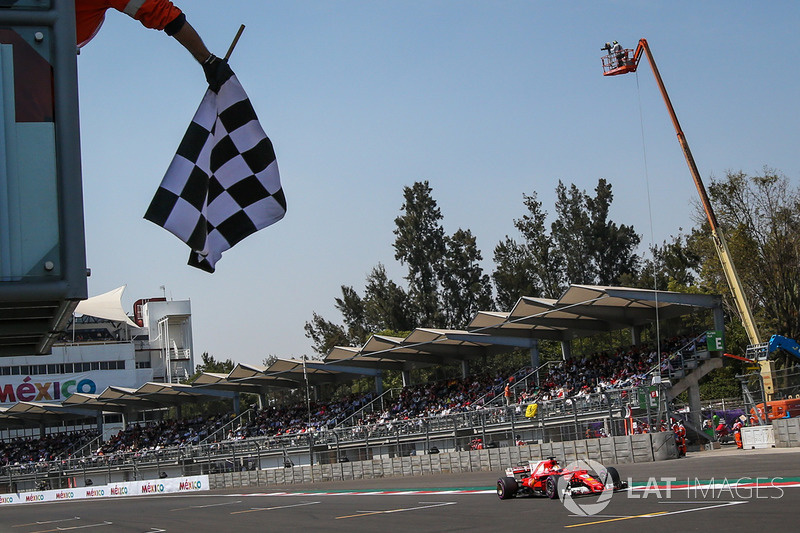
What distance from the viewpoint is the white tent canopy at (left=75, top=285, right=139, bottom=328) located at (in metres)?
69.7

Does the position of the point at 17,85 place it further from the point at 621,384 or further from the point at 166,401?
the point at 166,401

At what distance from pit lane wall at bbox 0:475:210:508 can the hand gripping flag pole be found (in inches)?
1435

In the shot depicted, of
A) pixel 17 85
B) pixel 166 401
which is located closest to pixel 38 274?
pixel 17 85

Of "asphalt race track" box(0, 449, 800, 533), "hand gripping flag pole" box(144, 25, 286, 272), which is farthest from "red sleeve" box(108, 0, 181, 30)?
"asphalt race track" box(0, 449, 800, 533)

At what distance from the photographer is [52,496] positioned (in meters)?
44.9

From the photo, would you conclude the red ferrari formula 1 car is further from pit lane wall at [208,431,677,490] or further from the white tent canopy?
the white tent canopy

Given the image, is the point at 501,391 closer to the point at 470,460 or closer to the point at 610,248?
the point at 470,460

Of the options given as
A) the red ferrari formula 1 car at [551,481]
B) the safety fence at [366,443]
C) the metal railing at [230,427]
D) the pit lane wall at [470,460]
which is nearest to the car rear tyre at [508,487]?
the red ferrari formula 1 car at [551,481]

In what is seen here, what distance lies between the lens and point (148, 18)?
334cm

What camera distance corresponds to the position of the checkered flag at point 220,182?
399 centimetres

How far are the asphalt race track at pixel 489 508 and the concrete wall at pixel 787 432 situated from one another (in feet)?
2.64

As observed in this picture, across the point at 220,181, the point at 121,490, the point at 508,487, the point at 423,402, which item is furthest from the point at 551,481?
the point at 121,490

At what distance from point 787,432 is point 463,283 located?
160 ft

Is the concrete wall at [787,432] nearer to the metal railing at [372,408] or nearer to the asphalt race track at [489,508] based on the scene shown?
the asphalt race track at [489,508]
